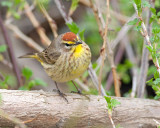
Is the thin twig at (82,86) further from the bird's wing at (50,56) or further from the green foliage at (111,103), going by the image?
the green foliage at (111,103)

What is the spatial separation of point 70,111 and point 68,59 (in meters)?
0.67

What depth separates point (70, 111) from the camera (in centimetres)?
281

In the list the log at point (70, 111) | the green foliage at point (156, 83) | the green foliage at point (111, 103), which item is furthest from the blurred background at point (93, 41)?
the green foliage at point (111, 103)

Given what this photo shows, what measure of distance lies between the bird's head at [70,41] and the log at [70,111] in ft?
1.96

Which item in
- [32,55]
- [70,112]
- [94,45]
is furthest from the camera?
[94,45]

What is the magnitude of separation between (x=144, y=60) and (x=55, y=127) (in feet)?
4.70

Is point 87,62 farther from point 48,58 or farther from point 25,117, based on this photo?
point 25,117

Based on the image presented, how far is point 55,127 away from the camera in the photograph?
2.74 m

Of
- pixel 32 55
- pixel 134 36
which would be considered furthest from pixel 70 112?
pixel 134 36

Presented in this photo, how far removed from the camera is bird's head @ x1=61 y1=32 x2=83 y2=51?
320 cm

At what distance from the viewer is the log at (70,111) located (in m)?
2.63

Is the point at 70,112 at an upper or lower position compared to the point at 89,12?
lower

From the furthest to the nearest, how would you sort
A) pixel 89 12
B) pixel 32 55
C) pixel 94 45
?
pixel 89 12 → pixel 94 45 → pixel 32 55

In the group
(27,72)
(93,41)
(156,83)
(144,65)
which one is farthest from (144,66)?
(93,41)
